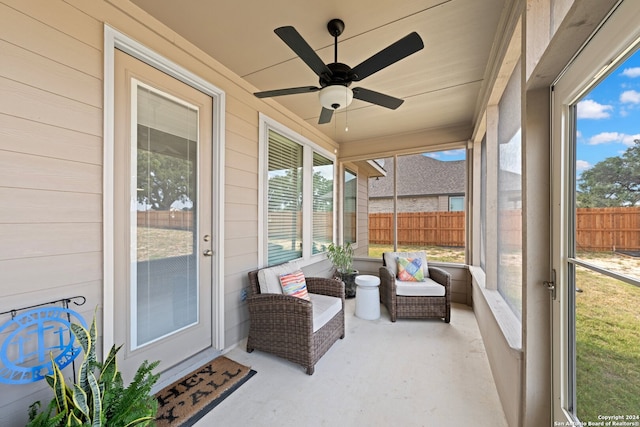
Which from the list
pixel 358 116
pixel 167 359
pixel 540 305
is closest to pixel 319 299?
pixel 167 359

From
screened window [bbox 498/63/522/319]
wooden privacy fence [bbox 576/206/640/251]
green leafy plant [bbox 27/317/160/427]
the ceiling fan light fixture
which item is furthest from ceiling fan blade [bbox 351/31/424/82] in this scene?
green leafy plant [bbox 27/317/160/427]

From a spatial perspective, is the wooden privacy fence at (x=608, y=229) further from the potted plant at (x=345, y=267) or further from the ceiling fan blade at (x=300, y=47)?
the potted plant at (x=345, y=267)

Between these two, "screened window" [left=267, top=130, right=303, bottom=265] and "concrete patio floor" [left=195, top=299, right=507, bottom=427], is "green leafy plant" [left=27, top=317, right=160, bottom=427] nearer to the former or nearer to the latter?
"concrete patio floor" [left=195, top=299, right=507, bottom=427]

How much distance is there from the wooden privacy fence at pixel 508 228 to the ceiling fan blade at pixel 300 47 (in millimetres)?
1680

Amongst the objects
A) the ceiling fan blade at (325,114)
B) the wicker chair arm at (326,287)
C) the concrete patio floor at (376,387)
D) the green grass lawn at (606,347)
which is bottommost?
the concrete patio floor at (376,387)

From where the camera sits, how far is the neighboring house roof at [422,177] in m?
4.25

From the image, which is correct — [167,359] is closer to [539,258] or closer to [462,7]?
[539,258]

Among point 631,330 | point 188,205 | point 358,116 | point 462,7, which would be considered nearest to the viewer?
point 631,330

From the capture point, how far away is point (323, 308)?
2.49 meters

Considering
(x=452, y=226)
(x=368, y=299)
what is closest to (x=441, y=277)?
(x=368, y=299)

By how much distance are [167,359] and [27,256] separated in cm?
125

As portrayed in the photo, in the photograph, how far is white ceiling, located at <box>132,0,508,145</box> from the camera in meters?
1.79

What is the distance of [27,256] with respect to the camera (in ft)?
4.37

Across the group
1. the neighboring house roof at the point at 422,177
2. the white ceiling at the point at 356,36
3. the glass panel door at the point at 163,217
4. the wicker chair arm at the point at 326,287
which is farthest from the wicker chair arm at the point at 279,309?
the neighboring house roof at the point at 422,177
